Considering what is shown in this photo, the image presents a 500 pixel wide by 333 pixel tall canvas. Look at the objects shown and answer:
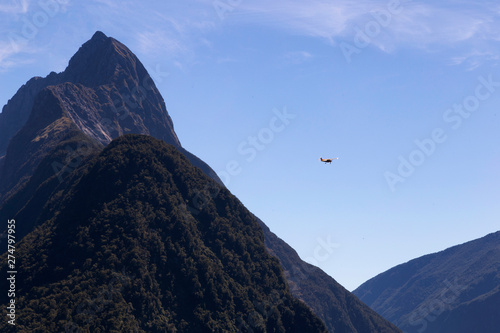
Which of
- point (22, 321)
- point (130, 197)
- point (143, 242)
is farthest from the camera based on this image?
point (130, 197)

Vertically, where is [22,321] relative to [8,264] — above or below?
below

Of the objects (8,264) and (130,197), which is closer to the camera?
(8,264)

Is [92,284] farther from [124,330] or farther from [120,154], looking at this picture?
[120,154]

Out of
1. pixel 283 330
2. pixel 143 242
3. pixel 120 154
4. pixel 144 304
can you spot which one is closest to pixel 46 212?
→ pixel 120 154

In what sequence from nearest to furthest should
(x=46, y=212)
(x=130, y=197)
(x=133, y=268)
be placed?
(x=133, y=268), (x=130, y=197), (x=46, y=212)

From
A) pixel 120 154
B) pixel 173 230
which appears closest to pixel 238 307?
pixel 173 230

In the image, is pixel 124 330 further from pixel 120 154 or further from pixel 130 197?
pixel 120 154

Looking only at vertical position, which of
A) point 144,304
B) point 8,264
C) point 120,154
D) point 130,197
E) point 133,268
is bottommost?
point 144,304
